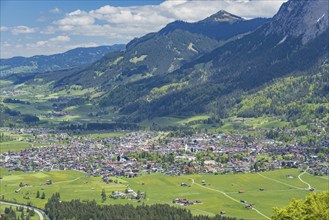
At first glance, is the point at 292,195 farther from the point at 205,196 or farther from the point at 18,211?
the point at 18,211

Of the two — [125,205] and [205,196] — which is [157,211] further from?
[205,196]

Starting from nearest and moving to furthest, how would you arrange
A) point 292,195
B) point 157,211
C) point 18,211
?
1. point 157,211
2. point 18,211
3. point 292,195

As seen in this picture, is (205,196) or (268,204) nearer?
(268,204)

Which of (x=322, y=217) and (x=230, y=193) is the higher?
(x=322, y=217)

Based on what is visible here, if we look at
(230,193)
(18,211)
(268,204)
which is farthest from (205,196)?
(18,211)

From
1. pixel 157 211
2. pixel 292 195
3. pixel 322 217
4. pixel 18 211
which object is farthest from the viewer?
pixel 292 195

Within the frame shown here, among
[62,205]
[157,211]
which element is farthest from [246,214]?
[62,205]
